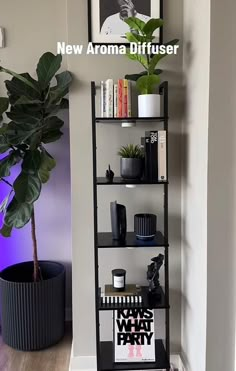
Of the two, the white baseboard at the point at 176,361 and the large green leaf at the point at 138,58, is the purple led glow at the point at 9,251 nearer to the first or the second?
the white baseboard at the point at 176,361

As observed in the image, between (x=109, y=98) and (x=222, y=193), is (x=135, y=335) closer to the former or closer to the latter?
(x=222, y=193)

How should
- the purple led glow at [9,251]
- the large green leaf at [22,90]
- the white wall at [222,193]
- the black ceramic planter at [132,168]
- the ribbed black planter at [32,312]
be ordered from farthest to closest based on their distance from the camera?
the purple led glow at [9,251]
the ribbed black planter at [32,312]
the large green leaf at [22,90]
the black ceramic planter at [132,168]
the white wall at [222,193]

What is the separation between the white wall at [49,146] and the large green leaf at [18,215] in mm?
509

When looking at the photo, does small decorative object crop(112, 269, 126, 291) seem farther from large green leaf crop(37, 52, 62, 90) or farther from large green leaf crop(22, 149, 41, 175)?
large green leaf crop(37, 52, 62, 90)

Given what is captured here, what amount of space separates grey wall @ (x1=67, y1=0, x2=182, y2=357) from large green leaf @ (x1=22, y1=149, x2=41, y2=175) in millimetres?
187

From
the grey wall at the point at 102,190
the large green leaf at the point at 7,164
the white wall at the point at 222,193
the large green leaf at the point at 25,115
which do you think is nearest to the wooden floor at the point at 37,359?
the grey wall at the point at 102,190

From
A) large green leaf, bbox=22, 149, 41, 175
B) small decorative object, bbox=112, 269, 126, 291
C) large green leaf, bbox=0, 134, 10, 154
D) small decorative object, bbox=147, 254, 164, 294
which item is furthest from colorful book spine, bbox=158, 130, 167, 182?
large green leaf, bbox=0, 134, 10, 154

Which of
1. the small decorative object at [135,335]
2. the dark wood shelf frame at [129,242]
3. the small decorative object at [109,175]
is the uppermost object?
the small decorative object at [109,175]

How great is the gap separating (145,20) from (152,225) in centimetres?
103

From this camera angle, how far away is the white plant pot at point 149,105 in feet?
5.87

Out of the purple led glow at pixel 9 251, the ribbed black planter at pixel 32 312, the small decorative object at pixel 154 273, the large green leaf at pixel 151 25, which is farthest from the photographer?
the purple led glow at pixel 9 251

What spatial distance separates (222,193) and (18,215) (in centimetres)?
102

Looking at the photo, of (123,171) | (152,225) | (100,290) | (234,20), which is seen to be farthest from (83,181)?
(234,20)

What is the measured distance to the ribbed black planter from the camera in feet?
7.09
